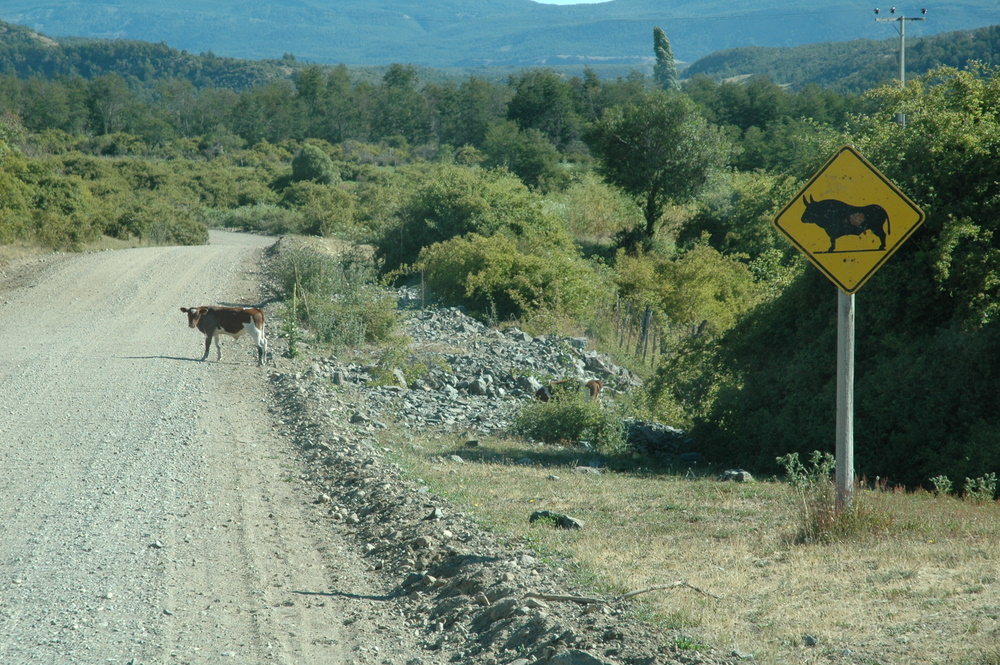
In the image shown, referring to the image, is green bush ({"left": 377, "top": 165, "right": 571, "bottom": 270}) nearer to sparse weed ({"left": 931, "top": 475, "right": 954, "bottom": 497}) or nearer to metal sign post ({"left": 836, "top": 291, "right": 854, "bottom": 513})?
sparse weed ({"left": 931, "top": 475, "right": 954, "bottom": 497})

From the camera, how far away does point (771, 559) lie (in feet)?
20.4

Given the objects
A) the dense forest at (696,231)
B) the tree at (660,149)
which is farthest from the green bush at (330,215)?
the tree at (660,149)

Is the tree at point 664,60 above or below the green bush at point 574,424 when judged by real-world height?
above

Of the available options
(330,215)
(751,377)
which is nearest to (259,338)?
(751,377)

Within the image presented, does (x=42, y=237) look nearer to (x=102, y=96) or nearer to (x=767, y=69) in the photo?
(x=102, y=96)

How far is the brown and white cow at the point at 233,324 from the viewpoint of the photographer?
14906 mm

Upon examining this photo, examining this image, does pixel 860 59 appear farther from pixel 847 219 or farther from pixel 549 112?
pixel 847 219

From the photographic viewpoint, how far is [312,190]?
53219 millimetres

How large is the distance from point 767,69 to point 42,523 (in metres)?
184

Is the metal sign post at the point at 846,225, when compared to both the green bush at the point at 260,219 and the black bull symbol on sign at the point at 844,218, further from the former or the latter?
the green bush at the point at 260,219

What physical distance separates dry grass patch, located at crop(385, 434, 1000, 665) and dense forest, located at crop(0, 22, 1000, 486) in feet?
6.36

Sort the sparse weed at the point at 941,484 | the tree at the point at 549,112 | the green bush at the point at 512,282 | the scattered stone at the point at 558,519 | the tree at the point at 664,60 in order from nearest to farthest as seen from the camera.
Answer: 1. the scattered stone at the point at 558,519
2. the sparse weed at the point at 941,484
3. the green bush at the point at 512,282
4. the tree at the point at 549,112
5. the tree at the point at 664,60

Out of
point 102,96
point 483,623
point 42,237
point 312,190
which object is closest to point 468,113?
point 102,96

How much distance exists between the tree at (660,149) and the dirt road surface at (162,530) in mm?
27099
